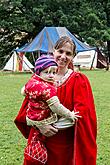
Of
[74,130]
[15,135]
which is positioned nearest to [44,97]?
[74,130]

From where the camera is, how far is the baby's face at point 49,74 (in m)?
3.05

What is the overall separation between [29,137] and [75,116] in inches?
16.8

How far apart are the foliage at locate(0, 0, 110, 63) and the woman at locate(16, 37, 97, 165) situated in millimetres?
28382

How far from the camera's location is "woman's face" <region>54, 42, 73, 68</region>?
324 centimetres

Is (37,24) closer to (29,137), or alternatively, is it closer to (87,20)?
(87,20)

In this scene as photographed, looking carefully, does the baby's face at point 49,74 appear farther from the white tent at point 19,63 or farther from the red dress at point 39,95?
the white tent at point 19,63

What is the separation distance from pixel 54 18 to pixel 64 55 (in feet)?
99.6

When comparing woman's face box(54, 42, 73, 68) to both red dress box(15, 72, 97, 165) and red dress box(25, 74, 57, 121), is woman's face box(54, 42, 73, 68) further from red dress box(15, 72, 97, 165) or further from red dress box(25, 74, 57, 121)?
red dress box(25, 74, 57, 121)

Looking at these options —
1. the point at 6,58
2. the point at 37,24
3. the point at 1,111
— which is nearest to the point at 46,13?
the point at 37,24

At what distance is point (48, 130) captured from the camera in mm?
3064

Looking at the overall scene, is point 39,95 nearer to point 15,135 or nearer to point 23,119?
point 23,119

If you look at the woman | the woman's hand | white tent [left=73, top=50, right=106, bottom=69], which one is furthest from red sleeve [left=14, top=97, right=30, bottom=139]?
white tent [left=73, top=50, right=106, bottom=69]

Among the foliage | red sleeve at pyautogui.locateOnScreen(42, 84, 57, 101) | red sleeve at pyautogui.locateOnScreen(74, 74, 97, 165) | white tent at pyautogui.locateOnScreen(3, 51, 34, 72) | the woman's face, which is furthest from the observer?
the foliage

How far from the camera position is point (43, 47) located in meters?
25.7
